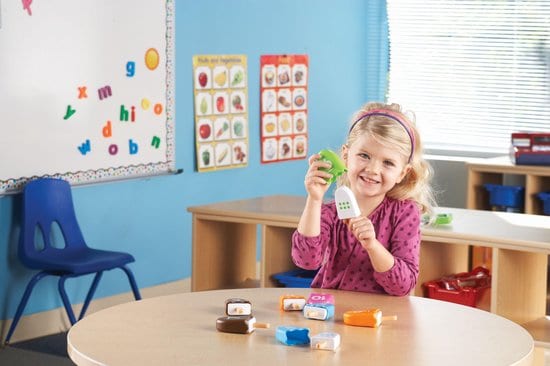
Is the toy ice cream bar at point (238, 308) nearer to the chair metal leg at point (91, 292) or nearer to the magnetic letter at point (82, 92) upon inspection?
the chair metal leg at point (91, 292)

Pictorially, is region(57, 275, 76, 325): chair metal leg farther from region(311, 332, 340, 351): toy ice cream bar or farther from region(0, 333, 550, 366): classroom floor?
region(311, 332, 340, 351): toy ice cream bar

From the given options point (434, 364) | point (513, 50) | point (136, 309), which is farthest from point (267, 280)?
point (513, 50)

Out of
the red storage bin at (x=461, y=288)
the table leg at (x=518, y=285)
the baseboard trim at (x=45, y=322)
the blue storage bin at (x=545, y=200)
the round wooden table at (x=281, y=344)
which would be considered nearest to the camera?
the round wooden table at (x=281, y=344)

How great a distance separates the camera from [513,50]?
6492 millimetres

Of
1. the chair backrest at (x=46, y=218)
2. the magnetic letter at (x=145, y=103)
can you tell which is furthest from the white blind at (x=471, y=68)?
the chair backrest at (x=46, y=218)

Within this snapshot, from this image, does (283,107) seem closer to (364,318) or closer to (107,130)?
(107,130)

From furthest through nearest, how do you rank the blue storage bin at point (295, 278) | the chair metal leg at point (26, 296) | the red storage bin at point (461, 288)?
1. the chair metal leg at point (26, 296)
2. the blue storage bin at point (295, 278)
3. the red storage bin at point (461, 288)

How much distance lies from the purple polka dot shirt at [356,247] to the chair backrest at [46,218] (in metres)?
2.08

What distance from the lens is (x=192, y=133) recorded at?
17.8 feet

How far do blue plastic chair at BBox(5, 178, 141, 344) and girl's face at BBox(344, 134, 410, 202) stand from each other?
2.04 metres

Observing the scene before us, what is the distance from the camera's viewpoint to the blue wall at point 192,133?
482 cm

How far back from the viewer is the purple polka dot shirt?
99.8 inches

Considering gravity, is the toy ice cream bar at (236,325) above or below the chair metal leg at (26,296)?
above

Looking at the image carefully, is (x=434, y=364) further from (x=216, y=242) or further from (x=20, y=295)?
(x=20, y=295)
